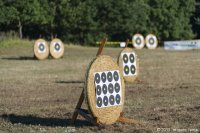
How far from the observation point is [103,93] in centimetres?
1118

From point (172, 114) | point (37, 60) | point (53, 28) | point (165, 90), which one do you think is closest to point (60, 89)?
point (165, 90)

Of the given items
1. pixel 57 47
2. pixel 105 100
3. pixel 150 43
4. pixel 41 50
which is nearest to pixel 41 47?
pixel 41 50

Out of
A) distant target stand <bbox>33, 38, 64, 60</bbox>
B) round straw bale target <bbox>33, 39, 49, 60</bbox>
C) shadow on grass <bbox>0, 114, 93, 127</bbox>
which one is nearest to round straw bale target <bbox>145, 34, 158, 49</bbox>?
distant target stand <bbox>33, 38, 64, 60</bbox>

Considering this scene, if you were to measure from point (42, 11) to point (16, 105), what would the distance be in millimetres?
46681

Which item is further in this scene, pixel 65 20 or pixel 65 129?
pixel 65 20

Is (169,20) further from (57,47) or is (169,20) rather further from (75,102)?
(75,102)

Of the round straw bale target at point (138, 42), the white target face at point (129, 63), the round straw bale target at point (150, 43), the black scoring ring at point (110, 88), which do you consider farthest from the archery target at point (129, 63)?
the round straw bale target at point (150, 43)

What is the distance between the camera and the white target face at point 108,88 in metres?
11.1

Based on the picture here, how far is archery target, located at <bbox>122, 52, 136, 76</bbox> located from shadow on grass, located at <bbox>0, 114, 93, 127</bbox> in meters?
8.94

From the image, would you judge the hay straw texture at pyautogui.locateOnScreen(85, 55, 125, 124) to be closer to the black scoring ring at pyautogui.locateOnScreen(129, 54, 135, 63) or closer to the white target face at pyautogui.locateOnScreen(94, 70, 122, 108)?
the white target face at pyautogui.locateOnScreen(94, 70, 122, 108)

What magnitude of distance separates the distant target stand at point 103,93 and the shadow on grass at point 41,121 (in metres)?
0.25

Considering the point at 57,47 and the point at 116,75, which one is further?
the point at 57,47

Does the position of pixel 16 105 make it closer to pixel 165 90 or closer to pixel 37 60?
pixel 165 90

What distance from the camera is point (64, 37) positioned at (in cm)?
6638
